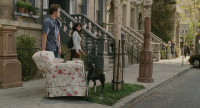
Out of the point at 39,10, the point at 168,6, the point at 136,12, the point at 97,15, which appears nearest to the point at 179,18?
the point at 168,6

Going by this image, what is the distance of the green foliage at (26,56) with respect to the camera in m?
8.60

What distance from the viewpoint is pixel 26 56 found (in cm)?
880

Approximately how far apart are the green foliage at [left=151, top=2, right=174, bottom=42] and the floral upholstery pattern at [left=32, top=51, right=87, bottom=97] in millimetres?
25036

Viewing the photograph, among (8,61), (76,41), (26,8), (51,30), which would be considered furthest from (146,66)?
(26,8)

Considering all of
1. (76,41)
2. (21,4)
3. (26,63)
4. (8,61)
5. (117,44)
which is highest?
(21,4)

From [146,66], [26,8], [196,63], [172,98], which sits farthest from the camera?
[196,63]

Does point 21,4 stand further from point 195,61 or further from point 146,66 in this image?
point 195,61

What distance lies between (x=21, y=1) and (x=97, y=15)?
29.2ft

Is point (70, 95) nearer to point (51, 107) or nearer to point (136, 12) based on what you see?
point (51, 107)

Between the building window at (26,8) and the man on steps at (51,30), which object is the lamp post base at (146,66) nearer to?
the man on steps at (51,30)

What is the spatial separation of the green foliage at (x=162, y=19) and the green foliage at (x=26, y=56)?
22.3 meters

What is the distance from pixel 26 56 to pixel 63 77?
3841 millimetres

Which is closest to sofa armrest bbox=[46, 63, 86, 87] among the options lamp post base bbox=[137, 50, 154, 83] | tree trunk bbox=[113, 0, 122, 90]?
tree trunk bbox=[113, 0, 122, 90]

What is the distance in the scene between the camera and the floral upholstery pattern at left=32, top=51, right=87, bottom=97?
541cm
